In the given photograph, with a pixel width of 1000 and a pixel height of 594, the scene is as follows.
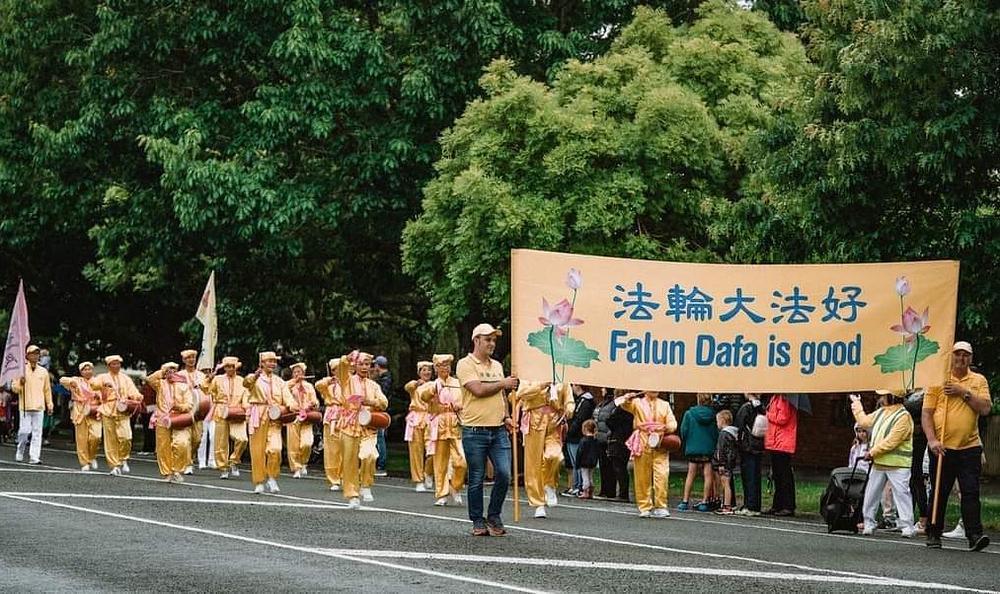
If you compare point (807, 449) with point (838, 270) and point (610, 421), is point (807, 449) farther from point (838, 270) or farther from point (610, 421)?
point (838, 270)

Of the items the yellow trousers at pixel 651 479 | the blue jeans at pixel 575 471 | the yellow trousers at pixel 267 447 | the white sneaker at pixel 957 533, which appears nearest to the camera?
the white sneaker at pixel 957 533

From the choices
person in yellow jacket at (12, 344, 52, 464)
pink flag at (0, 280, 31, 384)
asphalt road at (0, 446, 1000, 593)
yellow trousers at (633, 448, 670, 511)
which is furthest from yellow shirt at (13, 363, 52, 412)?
yellow trousers at (633, 448, 670, 511)

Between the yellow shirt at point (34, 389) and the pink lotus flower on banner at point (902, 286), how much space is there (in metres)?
15.8

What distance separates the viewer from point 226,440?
1032 inches

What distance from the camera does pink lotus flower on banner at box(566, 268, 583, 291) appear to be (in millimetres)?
16312

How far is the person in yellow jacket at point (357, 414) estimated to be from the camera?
1995 cm

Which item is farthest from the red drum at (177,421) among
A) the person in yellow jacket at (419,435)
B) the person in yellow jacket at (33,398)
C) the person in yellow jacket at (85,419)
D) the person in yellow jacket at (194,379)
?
the person in yellow jacket at (33,398)

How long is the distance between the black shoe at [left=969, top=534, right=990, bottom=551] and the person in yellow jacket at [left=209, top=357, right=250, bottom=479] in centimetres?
1206

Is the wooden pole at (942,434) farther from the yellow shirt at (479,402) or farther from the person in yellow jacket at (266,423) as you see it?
the person in yellow jacket at (266,423)

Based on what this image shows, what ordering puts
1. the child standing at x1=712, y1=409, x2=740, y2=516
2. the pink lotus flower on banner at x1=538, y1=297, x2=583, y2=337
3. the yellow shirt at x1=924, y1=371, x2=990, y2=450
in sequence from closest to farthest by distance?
the yellow shirt at x1=924, y1=371, x2=990, y2=450 < the pink lotus flower on banner at x1=538, y1=297, x2=583, y2=337 < the child standing at x1=712, y1=409, x2=740, y2=516

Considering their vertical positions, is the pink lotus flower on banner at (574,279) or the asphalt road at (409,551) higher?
the pink lotus flower on banner at (574,279)

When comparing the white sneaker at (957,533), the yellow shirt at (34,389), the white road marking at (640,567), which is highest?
the yellow shirt at (34,389)

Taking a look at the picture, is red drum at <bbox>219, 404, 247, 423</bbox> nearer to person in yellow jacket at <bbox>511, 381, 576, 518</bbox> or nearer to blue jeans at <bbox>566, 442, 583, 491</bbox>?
blue jeans at <bbox>566, 442, 583, 491</bbox>

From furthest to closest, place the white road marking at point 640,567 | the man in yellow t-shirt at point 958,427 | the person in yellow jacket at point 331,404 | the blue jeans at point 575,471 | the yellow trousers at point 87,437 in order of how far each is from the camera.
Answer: the yellow trousers at point 87,437 < the blue jeans at point 575,471 < the person in yellow jacket at point 331,404 < the man in yellow t-shirt at point 958,427 < the white road marking at point 640,567
